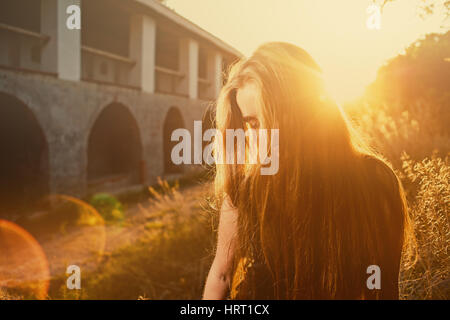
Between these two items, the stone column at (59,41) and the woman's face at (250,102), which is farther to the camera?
the stone column at (59,41)

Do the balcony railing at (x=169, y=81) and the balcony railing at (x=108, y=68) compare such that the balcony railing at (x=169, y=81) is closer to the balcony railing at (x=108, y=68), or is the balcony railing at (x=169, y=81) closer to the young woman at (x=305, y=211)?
the balcony railing at (x=108, y=68)

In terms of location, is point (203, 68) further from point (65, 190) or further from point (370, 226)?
point (370, 226)

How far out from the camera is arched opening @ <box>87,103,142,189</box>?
11.8 meters

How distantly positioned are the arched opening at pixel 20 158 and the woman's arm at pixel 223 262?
6819 millimetres

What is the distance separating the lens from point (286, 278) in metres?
1.27

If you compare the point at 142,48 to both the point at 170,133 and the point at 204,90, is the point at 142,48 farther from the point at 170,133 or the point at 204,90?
the point at 204,90

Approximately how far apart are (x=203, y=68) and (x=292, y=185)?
1658cm

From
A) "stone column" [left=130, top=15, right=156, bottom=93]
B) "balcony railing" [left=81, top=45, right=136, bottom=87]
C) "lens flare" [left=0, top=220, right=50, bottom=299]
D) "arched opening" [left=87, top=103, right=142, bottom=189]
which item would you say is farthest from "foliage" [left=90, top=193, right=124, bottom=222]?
"stone column" [left=130, top=15, right=156, bottom=93]

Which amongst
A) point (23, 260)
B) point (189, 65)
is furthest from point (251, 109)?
point (189, 65)

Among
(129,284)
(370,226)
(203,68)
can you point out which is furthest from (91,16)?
(370,226)

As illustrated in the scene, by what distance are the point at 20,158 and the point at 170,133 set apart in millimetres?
6966

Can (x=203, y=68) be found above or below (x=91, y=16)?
above

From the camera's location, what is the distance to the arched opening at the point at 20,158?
23.9ft

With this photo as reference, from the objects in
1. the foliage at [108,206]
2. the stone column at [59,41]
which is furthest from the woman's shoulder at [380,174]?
the foliage at [108,206]
